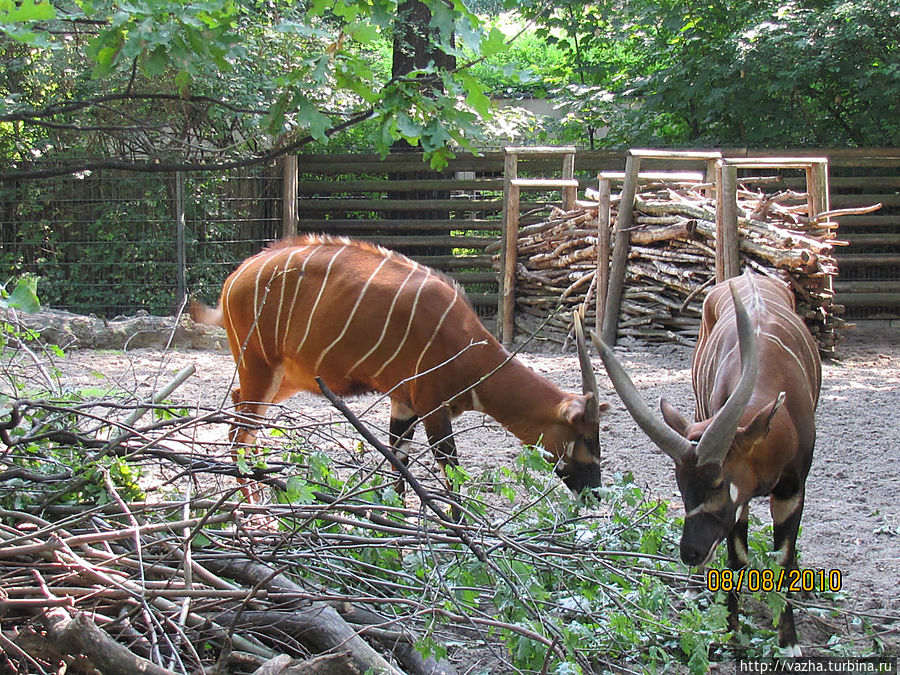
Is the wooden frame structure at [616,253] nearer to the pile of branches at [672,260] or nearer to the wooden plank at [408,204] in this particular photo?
the pile of branches at [672,260]

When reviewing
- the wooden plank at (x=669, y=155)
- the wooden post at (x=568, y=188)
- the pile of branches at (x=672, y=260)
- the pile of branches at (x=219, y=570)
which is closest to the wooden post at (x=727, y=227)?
the pile of branches at (x=672, y=260)

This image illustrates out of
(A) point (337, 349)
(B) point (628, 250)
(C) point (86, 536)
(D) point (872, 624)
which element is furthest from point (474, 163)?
(C) point (86, 536)

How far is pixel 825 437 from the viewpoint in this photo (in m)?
5.76

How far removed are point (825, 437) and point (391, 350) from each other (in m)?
2.85

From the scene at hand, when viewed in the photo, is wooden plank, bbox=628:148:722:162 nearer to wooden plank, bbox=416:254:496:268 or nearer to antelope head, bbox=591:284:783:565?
wooden plank, bbox=416:254:496:268

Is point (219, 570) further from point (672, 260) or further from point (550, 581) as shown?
point (672, 260)

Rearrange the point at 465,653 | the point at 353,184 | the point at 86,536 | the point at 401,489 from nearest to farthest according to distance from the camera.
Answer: the point at 86,536 → the point at 465,653 → the point at 401,489 → the point at 353,184

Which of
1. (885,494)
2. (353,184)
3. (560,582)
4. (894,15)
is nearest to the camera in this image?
(560,582)

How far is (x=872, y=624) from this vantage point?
3195 mm

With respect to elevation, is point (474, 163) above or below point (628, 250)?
above

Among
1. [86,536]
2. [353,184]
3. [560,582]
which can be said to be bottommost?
[560,582]

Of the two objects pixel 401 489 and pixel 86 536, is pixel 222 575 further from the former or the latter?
pixel 401 489

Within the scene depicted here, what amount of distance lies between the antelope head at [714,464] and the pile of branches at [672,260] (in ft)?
16.8

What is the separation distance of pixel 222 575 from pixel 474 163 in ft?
30.9
